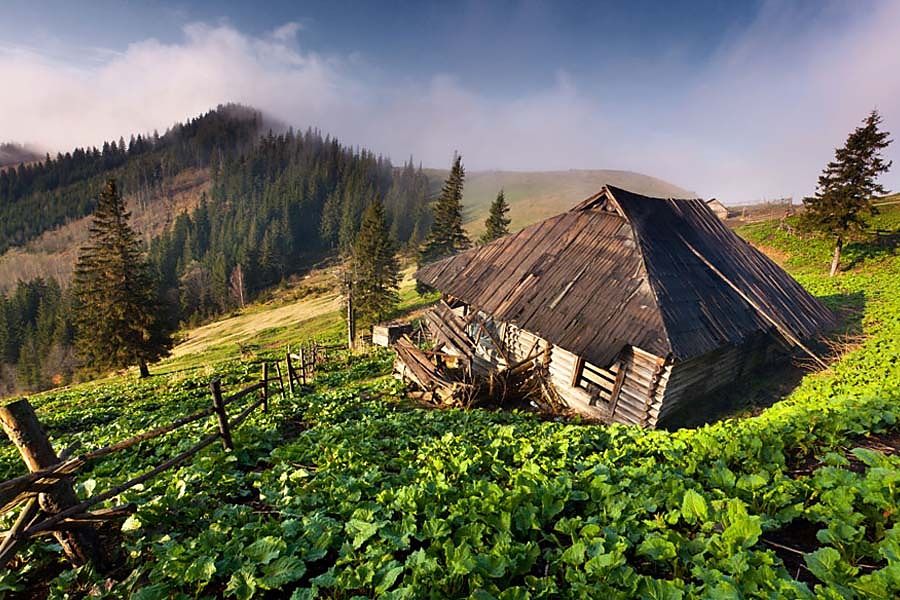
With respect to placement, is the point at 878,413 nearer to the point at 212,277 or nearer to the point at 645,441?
the point at 645,441

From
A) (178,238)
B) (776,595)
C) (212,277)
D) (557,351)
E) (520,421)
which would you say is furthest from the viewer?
(178,238)

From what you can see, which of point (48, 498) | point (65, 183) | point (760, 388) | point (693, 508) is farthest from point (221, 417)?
point (65, 183)

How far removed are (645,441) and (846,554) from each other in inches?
129

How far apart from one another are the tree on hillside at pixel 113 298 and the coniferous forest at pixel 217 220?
2.10 meters

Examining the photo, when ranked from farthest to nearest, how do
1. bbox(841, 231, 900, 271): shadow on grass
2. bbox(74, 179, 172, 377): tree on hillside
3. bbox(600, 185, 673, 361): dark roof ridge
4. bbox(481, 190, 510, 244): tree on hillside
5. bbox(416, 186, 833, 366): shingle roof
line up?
bbox(481, 190, 510, 244): tree on hillside
bbox(74, 179, 172, 377): tree on hillside
bbox(841, 231, 900, 271): shadow on grass
bbox(416, 186, 833, 366): shingle roof
bbox(600, 185, 673, 361): dark roof ridge

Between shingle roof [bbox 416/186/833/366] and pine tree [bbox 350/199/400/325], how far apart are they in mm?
22995

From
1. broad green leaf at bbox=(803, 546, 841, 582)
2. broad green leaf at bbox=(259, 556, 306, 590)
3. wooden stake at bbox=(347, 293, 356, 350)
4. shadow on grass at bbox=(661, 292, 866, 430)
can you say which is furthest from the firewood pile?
wooden stake at bbox=(347, 293, 356, 350)

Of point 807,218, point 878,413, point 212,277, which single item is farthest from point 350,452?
point 212,277

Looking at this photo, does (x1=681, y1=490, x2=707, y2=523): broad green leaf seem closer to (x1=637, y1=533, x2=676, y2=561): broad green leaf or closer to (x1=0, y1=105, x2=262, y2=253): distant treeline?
(x1=637, y1=533, x2=676, y2=561): broad green leaf

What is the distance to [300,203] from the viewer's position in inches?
5256

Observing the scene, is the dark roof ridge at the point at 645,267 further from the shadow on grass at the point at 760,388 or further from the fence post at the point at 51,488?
the fence post at the point at 51,488

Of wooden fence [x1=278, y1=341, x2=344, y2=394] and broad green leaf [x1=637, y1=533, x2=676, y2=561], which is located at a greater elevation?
broad green leaf [x1=637, y1=533, x2=676, y2=561]

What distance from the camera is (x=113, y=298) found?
93.9 feet

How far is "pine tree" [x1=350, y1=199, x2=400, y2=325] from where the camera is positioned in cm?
4153
